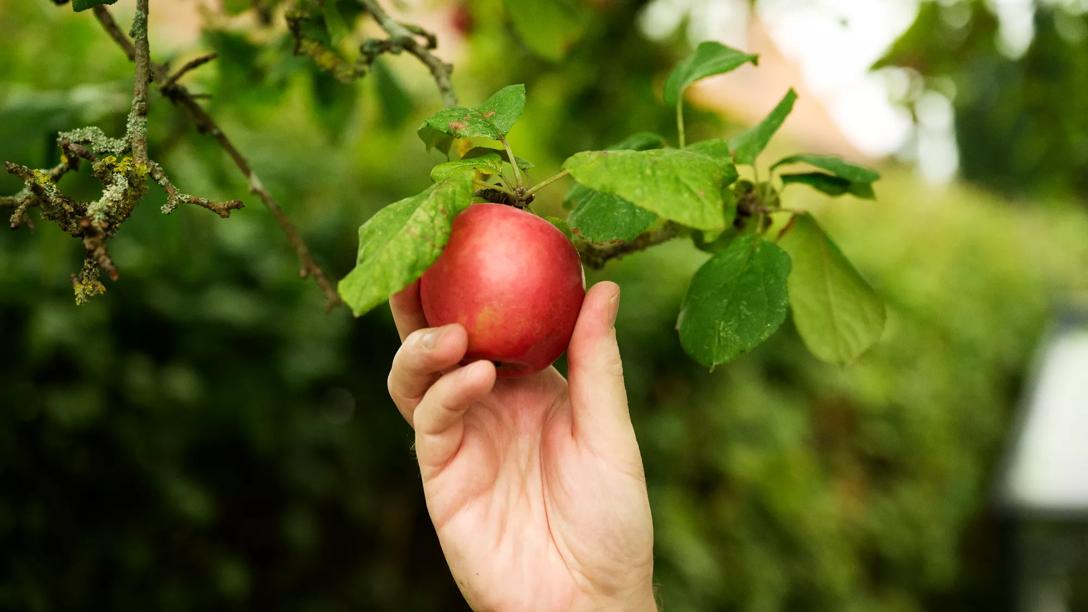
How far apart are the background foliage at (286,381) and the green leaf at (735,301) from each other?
0.66 metres

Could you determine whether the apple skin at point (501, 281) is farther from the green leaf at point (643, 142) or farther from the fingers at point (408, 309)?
the green leaf at point (643, 142)

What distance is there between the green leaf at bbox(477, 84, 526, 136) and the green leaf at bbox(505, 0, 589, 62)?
606 millimetres

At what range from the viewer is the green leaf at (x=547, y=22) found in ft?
4.68

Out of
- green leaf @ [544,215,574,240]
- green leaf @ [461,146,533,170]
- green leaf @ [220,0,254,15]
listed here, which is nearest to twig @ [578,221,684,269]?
green leaf @ [544,215,574,240]

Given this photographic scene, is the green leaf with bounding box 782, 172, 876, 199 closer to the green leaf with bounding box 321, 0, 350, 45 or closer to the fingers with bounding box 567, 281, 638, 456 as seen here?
the fingers with bounding box 567, 281, 638, 456

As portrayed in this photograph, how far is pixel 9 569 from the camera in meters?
1.88

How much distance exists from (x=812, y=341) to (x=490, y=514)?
1.50 ft

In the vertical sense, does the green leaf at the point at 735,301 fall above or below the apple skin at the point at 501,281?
below

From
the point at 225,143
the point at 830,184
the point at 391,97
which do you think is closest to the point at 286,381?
the point at 391,97

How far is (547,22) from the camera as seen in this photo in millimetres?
1465

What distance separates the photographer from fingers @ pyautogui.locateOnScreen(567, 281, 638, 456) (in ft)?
3.07

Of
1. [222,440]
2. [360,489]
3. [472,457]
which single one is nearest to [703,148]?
[472,457]

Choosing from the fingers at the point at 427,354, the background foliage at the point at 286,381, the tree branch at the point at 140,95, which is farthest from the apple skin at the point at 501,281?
the background foliage at the point at 286,381

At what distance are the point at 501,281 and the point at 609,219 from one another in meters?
0.12
